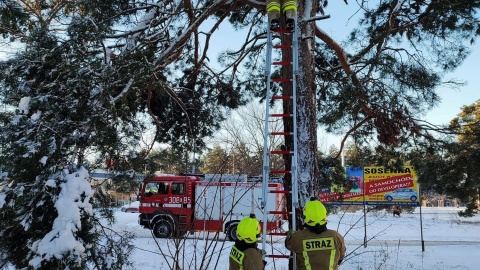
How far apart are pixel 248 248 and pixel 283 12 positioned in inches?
110

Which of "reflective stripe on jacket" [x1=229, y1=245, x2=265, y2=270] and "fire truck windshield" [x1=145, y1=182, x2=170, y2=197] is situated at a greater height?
"fire truck windshield" [x1=145, y1=182, x2=170, y2=197]

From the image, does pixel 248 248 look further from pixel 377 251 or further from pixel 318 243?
pixel 377 251

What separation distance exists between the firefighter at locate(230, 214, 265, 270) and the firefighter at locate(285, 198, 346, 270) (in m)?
0.37

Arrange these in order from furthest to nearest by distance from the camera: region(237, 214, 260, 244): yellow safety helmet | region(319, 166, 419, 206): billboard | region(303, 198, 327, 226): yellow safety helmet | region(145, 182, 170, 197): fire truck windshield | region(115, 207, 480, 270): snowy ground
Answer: region(319, 166, 419, 206): billboard
region(145, 182, 170, 197): fire truck windshield
region(115, 207, 480, 270): snowy ground
region(237, 214, 260, 244): yellow safety helmet
region(303, 198, 327, 226): yellow safety helmet

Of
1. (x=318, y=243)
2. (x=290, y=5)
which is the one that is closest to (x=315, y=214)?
(x=318, y=243)

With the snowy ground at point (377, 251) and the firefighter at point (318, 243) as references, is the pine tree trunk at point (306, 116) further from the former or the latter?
the firefighter at point (318, 243)

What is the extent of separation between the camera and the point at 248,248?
3652 millimetres

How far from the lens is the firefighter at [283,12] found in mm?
4602

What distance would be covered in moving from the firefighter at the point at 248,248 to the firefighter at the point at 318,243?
0.37 m

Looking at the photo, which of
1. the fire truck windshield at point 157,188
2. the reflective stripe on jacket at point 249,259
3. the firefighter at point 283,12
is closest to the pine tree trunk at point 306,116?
the firefighter at point 283,12

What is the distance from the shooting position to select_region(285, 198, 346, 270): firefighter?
350cm

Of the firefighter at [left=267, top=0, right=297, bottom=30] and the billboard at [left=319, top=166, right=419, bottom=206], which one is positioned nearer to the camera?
the firefighter at [left=267, top=0, right=297, bottom=30]

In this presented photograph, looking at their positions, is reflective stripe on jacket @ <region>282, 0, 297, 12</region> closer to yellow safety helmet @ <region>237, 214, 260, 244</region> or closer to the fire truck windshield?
yellow safety helmet @ <region>237, 214, 260, 244</region>

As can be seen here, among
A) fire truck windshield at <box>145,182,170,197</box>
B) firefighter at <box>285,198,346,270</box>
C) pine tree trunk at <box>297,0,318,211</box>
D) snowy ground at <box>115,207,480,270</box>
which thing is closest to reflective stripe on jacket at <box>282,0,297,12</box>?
pine tree trunk at <box>297,0,318,211</box>
